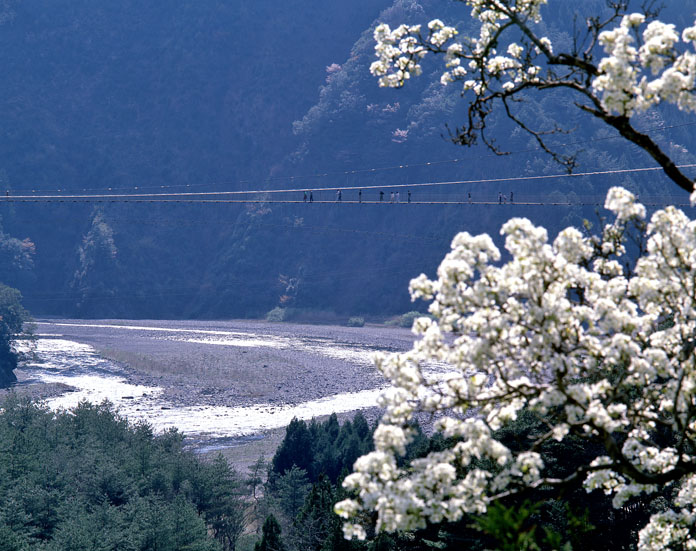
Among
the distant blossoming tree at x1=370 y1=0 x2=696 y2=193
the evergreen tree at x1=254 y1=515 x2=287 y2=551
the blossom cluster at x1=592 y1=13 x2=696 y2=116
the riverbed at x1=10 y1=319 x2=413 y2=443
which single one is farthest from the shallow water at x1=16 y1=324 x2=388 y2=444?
the blossom cluster at x1=592 y1=13 x2=696 y2=116

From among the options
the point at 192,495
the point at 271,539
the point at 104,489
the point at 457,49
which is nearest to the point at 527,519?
the point at 271,539

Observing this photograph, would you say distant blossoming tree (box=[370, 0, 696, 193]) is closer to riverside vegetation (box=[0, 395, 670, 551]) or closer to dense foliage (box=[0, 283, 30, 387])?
riverside vegetation (box=[0, 395, 670, 551])

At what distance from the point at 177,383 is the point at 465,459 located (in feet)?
A: 251

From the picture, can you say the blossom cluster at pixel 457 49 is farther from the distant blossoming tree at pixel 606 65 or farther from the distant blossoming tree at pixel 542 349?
the distant blossoming tree at pixel 542 349

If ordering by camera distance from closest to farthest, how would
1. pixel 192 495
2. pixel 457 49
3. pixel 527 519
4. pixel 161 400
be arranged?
1. pixel 457 49
2. pixel 527 519
3. pixel 192 495
4. pixel 161 400

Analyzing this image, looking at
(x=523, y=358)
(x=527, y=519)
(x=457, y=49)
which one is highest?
(x=457, y=49)

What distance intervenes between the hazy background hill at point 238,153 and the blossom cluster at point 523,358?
117 metres

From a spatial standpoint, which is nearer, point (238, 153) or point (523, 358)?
point (523, 358)

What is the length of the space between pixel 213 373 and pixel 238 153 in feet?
328

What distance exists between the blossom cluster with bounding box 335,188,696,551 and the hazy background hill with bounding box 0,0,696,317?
117m

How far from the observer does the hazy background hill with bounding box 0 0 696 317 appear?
140m

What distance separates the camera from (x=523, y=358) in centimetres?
707

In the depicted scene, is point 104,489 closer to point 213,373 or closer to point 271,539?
point 271,539

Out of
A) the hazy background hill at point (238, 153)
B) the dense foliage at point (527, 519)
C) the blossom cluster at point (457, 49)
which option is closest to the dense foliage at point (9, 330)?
the dense foliage at point (527, 519)
